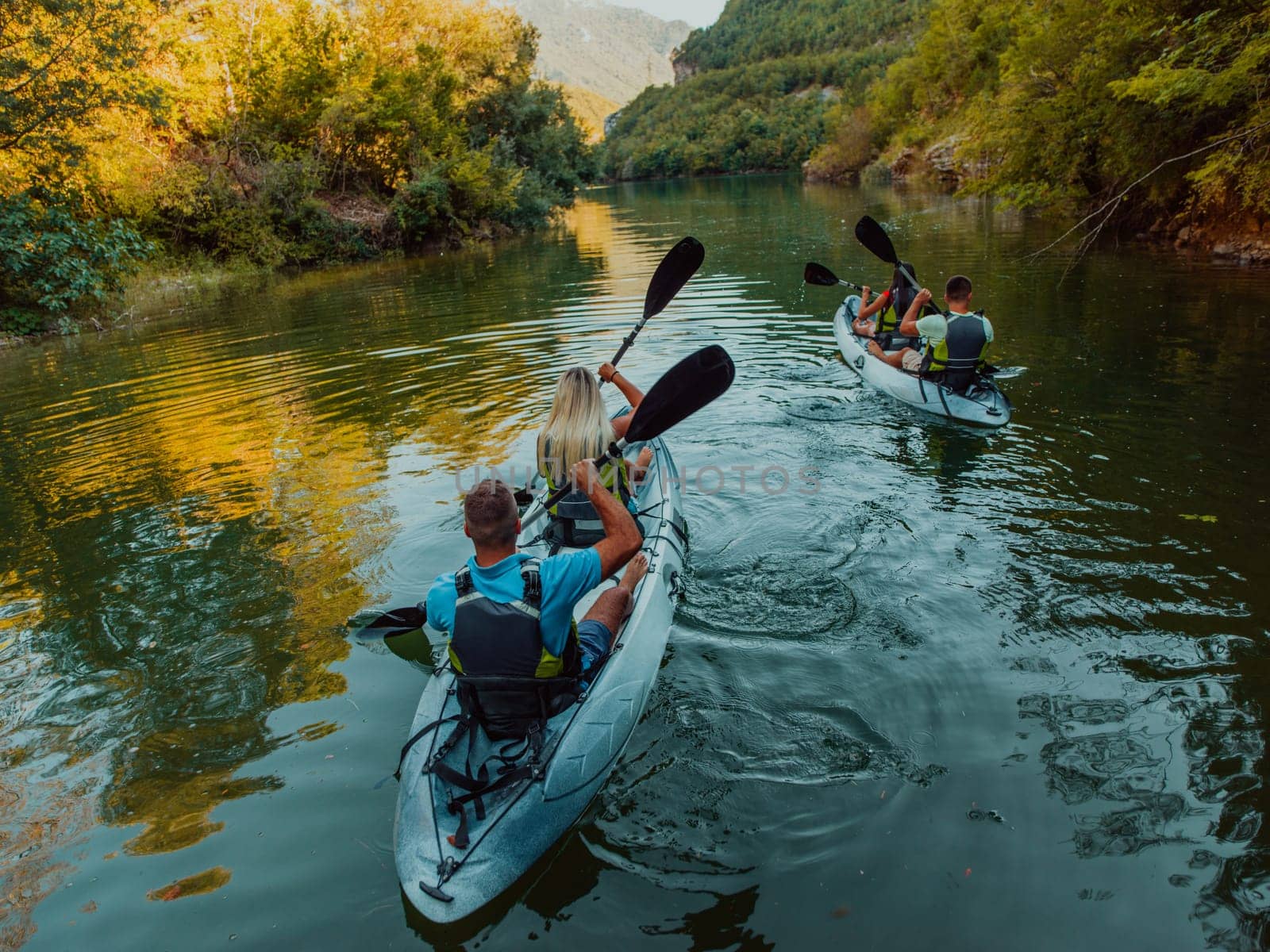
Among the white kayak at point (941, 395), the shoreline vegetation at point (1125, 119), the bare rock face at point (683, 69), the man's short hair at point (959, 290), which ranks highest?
the bare rock face at point (683, 69)

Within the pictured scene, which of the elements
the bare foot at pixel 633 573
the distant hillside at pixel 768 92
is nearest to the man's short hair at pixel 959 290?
the bare foot at pixel 633 573

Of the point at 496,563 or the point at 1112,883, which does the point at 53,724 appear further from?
the point at 1112,883

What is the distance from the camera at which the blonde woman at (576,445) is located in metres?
4.54

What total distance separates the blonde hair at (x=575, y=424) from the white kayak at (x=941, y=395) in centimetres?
435

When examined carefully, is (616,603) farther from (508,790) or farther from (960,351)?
(960,351)

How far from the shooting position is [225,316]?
1695 cm

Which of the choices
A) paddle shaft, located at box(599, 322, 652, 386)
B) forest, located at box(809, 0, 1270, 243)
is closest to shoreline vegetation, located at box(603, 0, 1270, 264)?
forest, located at box(809, 0, 1270, 243)

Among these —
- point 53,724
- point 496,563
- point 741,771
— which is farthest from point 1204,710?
point 53,724

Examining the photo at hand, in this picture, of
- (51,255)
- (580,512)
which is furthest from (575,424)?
(51,255)

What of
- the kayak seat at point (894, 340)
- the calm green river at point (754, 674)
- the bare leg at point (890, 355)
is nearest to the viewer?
the calm green river at point (754, 674)

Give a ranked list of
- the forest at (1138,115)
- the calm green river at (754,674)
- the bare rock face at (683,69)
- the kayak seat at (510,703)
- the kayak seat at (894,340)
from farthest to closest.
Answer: the bare rock face at (683,69) < the forest at (1138,115) < the kayak seat at (894,340) < the kayak seat at (510,703) < the calm green river at (754,674)

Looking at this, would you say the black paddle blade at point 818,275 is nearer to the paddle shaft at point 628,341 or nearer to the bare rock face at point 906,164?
the paddle shaft at point 628,341

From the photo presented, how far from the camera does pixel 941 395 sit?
758 centimetres

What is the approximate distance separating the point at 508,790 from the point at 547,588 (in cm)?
81
